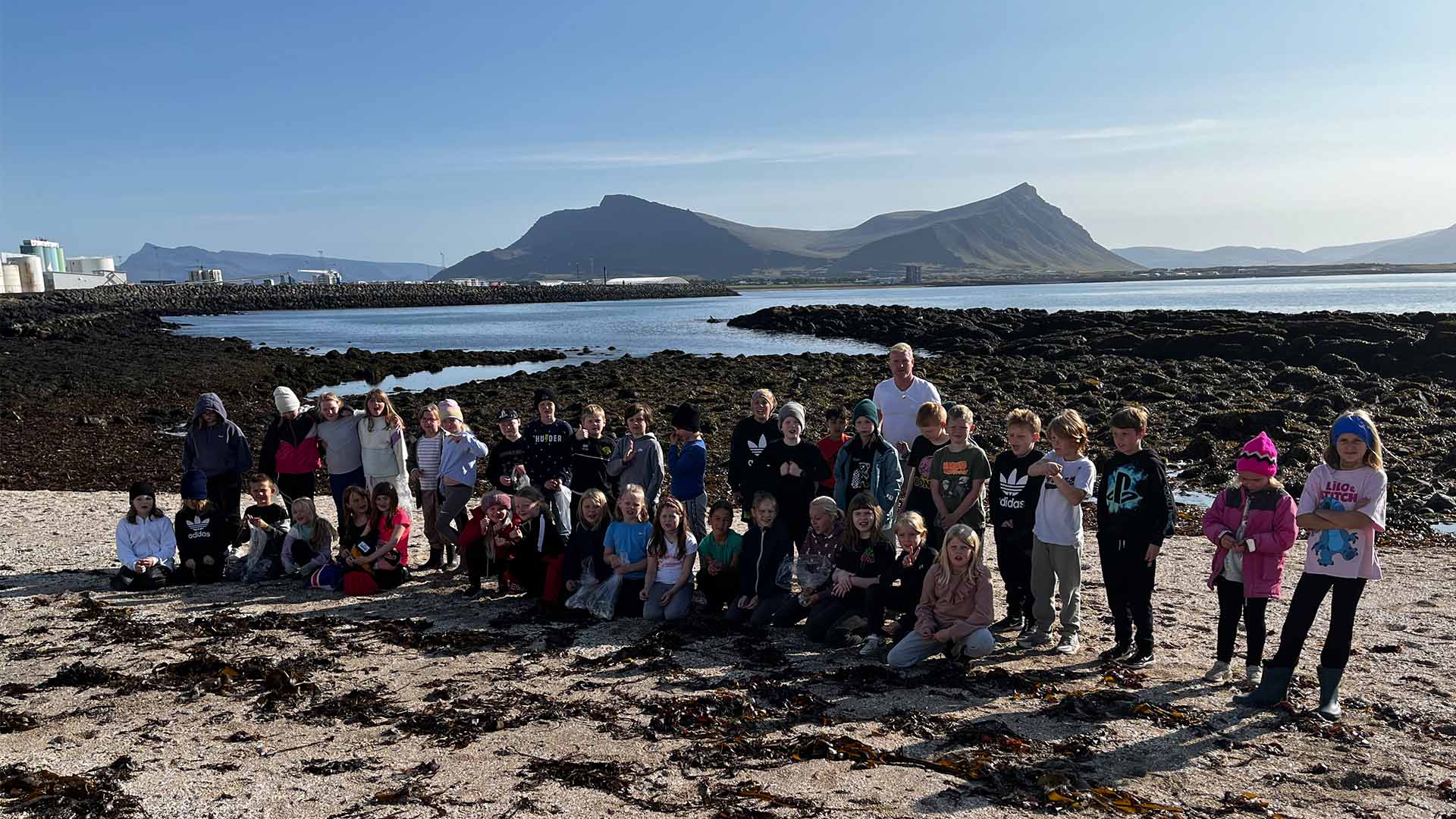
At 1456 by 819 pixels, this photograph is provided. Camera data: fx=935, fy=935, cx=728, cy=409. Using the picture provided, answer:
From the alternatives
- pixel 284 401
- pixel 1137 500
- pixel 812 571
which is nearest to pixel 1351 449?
pixel 1137 500

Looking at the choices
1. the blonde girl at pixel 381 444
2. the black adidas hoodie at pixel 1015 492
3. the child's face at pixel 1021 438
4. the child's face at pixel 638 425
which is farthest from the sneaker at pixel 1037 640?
the blonde girl at pixel 381 444

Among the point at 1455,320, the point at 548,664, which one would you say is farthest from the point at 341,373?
the point at 1455,320

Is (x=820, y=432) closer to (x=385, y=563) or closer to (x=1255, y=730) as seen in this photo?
(x=385, y=563)

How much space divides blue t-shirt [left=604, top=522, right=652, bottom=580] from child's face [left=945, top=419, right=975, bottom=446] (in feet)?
8.06

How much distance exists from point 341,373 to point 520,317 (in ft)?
173

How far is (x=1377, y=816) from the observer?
13.8 ft

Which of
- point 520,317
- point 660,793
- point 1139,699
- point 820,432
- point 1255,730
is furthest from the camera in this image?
point 520,317

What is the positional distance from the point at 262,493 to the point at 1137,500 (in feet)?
23.1

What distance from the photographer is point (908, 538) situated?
6324mm

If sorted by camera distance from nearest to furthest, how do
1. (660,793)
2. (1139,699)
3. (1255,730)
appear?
(660,793), (1255,730), (1139,699)

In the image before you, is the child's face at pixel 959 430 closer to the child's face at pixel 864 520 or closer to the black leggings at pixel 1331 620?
the child's face at pixel 864 520

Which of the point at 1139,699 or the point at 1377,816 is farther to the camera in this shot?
the point at 1139,699

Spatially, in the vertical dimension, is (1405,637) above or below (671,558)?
below

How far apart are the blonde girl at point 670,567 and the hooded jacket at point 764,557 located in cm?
44
